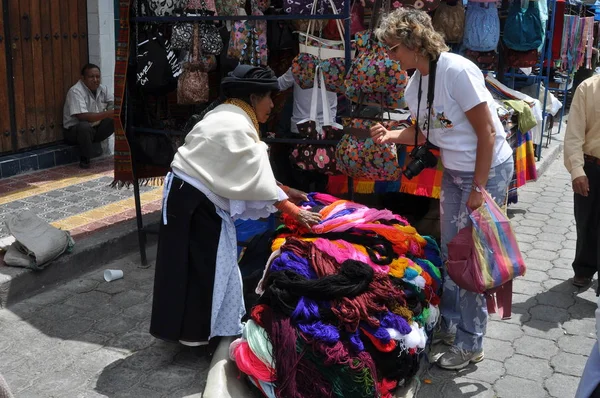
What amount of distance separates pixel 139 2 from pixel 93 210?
2164mm

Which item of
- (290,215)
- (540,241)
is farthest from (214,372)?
(540,241)

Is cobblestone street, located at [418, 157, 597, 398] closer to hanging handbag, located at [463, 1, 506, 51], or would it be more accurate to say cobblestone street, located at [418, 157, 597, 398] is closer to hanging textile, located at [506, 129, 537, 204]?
hanging textile, located at [506, 129, 537, 204]

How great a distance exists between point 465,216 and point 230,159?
1.30 meters

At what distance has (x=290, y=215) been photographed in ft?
12.6

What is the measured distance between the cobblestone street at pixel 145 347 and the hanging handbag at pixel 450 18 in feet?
6.72

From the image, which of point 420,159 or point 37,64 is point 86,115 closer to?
point 37,64

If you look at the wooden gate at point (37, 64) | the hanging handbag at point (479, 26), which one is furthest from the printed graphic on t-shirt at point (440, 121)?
the wooden gate at point (37, 64)

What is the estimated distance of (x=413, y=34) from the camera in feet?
11.8

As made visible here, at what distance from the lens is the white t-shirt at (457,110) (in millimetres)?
3498

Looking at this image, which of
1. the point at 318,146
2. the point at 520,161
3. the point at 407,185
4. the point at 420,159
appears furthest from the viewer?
the point at 520,161

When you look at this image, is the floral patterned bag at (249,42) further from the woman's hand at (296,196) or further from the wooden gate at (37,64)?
the wooden gate at (37,64)

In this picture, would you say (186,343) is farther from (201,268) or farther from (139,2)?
(139,2)

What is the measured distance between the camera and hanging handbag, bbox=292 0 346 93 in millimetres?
4602

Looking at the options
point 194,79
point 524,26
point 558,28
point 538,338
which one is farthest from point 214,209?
point 558,28
